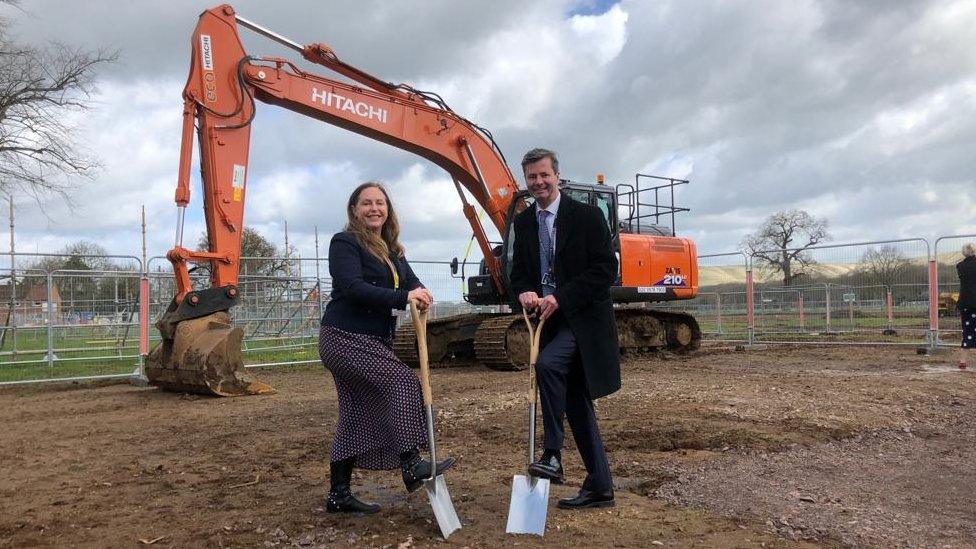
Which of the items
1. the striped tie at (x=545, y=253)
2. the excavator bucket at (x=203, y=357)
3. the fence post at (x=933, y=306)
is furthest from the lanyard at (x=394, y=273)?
the fence post at (x=933, y=306)

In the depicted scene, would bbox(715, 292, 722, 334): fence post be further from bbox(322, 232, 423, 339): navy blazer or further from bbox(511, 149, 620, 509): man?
bbox(322, 232, 423, 339): navy blazer

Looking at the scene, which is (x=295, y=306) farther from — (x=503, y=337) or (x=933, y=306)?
(x=933, y=306)

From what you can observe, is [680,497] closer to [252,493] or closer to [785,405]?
[252,493]

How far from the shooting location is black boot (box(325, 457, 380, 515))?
381cm

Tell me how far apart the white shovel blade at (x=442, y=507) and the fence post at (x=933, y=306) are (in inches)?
483

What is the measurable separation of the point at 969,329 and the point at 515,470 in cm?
819

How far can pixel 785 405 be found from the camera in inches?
277

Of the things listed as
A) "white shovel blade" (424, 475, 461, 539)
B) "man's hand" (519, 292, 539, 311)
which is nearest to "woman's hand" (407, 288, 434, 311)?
"man's hand" (519, 292, 539, 311)

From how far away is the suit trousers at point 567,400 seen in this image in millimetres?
3689

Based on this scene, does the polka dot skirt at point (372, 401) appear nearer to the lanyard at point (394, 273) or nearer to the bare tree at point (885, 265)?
the lanyard at point (394, 273)

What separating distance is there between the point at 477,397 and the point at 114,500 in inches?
172

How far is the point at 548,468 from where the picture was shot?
356cm

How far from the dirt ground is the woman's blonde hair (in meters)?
1.34

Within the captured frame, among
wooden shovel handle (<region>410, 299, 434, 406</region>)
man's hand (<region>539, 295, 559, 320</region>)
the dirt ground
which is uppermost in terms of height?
man's hand (<region>539, 295, 559, 320</region>)
